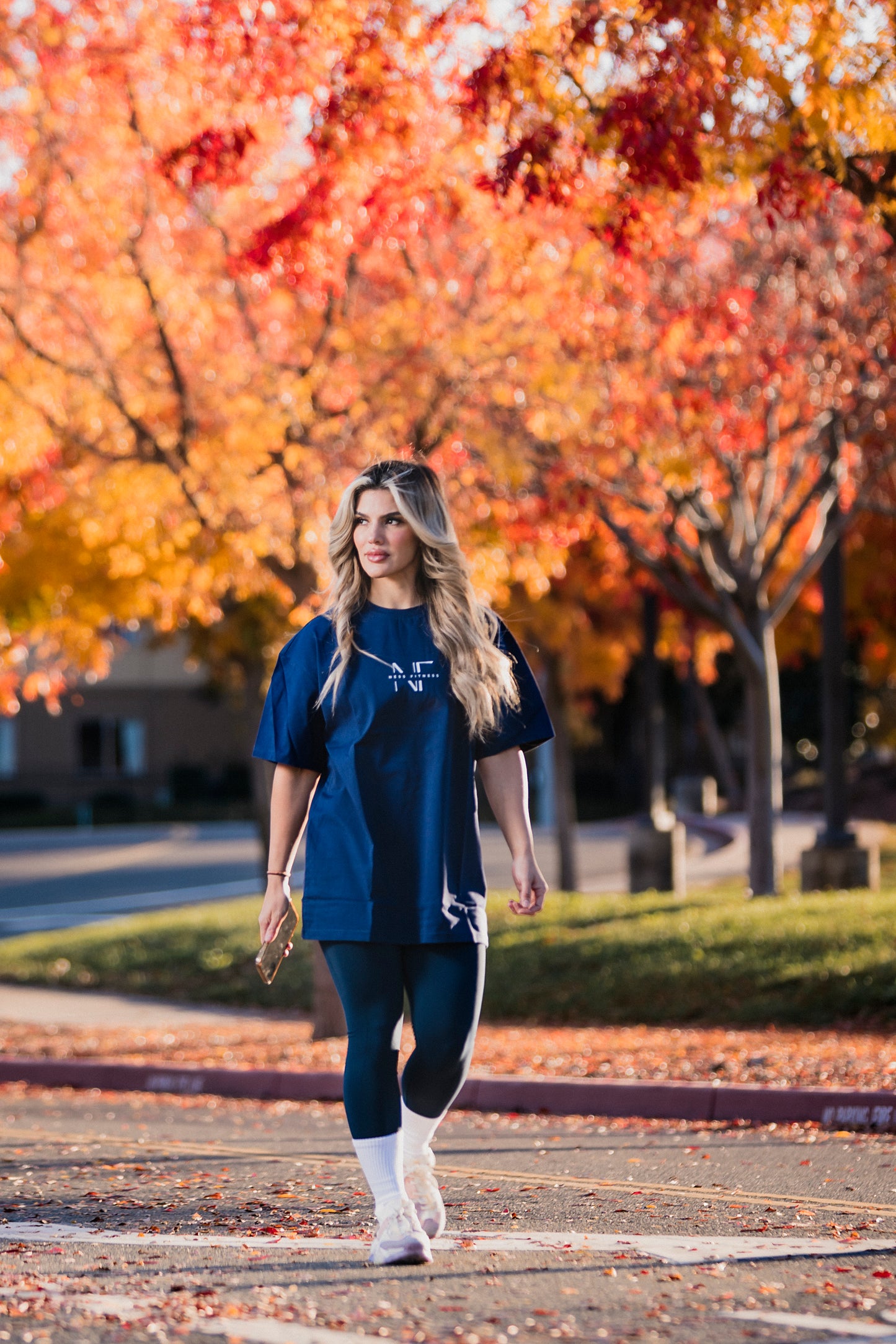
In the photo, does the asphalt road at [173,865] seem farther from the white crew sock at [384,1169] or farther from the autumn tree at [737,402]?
the white crew sock at [384,1169]

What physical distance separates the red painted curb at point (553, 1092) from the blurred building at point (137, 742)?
35845 millimetres

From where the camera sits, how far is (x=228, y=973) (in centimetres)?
1582

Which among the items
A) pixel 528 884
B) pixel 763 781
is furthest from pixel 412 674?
pixel 763 781

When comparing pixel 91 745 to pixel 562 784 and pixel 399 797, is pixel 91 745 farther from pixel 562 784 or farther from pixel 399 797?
pixel 399 797

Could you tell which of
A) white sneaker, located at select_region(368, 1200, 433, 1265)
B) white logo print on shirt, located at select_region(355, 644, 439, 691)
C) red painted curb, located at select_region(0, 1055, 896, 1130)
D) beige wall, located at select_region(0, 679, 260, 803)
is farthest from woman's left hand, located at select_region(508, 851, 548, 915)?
beige wall, located at select_region(0, 679, 260, 803)

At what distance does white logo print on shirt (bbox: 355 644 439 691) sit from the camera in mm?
4559

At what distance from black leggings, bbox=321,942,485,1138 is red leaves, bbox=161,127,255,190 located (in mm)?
6341

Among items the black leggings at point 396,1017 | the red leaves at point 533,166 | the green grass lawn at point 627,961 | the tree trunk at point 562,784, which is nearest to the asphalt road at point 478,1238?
the black leggings at point 396,1017

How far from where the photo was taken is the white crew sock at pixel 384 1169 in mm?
4375

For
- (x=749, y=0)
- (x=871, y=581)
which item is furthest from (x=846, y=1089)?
(x=871, y=581)

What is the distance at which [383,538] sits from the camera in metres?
4.66

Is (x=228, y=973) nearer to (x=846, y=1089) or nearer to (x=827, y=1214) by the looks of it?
(x=846, y=1089)

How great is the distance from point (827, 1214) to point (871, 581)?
21.5 meters

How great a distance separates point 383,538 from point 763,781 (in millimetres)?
12080
